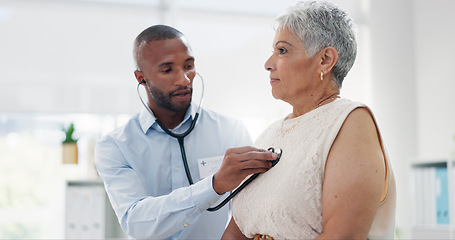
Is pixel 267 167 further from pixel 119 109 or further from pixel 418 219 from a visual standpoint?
pixel 119 109

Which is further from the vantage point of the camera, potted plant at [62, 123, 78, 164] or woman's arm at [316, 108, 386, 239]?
potted plant at [62, 123, 78, 164]

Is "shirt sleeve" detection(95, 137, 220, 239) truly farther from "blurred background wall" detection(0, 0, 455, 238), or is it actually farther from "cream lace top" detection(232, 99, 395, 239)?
"blurred background wall" detection(0, 0, 455, 238)

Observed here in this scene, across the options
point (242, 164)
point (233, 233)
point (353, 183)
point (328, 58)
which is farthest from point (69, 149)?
point (353, 183)

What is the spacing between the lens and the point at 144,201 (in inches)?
67.4

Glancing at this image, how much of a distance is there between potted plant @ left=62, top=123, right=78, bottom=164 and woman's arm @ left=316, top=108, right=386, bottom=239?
8.96ft

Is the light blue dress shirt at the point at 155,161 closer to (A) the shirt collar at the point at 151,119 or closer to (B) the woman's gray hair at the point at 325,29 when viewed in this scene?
(A) the shirt collar at the point at 151,119

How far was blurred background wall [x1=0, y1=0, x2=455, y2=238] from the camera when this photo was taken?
13.0 feet

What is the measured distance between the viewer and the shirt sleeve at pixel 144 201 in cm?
158

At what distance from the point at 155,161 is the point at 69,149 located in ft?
6.09

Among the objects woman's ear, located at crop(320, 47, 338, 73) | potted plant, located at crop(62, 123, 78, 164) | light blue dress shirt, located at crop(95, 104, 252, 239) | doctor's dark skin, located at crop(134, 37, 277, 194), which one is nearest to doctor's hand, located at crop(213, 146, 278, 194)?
woman's ear, located at crop(320, 47, 338, 73)

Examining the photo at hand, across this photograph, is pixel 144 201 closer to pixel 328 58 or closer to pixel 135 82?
pixel 328 58

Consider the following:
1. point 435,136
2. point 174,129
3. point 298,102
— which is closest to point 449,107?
point 435,136

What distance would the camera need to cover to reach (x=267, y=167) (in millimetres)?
1326

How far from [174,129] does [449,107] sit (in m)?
2.72
